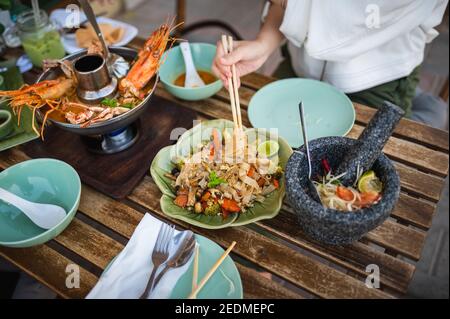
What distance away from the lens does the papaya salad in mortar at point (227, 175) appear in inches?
A: 41.4

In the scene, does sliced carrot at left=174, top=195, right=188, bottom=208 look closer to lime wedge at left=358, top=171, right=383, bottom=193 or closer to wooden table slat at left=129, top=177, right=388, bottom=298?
wooden table slat at left=129, top=177, right=388, bottom=298

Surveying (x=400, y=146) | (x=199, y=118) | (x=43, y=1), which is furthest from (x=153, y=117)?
(x=43, y=1)

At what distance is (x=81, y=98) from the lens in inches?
47.3

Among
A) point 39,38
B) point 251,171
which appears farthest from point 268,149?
point 39,38

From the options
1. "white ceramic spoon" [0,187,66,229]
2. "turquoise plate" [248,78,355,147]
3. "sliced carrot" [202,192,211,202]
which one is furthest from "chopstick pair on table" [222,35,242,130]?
"white ceramic spoon" [0,187,66,229]

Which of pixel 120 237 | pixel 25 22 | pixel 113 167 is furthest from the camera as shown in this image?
pixel 25 22

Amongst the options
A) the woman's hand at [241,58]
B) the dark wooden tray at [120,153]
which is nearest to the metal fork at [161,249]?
the dark wooden tray at [120,153]

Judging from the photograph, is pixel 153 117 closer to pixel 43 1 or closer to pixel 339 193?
pixel 339 193

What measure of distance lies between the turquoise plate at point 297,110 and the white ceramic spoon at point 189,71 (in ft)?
0.91

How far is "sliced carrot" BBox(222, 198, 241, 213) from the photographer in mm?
1034

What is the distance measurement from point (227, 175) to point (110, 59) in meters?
0.65

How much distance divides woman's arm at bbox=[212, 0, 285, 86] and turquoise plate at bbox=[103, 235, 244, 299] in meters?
0.66
